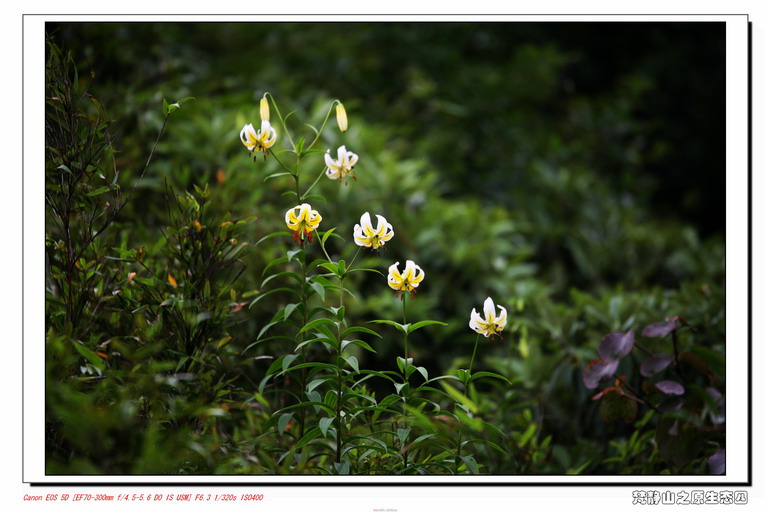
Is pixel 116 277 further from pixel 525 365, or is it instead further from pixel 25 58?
pixel 525 365

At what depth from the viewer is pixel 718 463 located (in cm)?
142

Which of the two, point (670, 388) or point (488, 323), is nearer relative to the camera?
point (488, 323)

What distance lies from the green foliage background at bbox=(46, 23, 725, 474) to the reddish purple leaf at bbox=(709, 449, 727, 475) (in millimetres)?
110

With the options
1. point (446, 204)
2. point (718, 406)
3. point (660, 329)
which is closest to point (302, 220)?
point (660, 329)

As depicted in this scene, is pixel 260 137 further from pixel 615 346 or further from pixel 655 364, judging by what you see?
pixel 655 364

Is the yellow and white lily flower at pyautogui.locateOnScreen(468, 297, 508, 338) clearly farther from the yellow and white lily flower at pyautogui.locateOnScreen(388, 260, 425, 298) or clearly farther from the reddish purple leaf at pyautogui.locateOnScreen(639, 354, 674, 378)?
the reddish purple leaf at pyautogui.locateOnScreen(639, 354, 674, 378)

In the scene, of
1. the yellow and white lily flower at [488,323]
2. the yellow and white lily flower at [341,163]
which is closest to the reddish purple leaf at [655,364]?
the yellow and white lily flower at [488,323]

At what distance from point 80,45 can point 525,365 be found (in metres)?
1.82

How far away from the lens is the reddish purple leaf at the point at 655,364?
1.63m

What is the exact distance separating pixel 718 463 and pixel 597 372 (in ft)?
1.08

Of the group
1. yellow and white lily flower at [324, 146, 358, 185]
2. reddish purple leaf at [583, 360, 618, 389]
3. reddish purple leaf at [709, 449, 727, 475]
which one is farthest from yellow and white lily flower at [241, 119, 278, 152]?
reddish purple leaf at [709, 449, 727, 475]

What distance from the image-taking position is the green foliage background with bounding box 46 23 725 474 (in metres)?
1.32

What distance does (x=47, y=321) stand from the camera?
1.30 m
